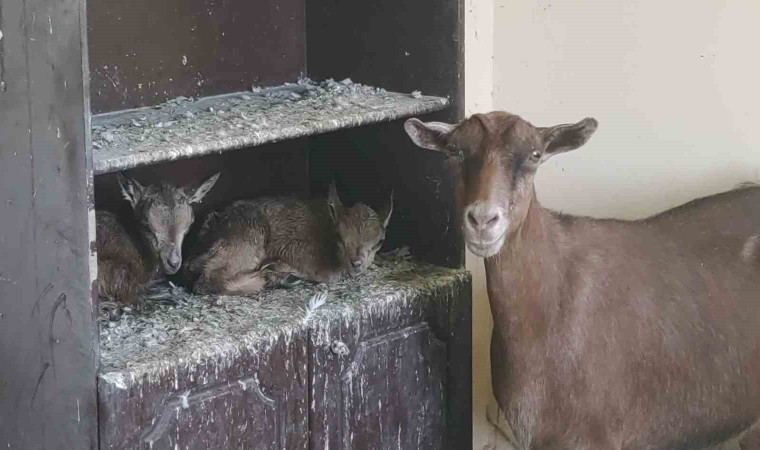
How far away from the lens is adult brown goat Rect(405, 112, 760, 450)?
308 cm

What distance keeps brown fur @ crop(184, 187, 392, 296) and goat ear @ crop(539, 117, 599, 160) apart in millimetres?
603

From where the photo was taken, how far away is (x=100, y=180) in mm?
3375

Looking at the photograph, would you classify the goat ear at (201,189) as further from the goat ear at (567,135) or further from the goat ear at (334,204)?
the goat ear at (567,135)

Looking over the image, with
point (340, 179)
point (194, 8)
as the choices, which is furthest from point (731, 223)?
point (194, 8)

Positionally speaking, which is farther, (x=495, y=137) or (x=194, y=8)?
(x=194, y=8)

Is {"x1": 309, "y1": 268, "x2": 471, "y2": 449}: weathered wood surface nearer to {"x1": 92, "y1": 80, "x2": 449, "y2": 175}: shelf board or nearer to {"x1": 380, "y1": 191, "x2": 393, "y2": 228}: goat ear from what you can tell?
{"x1": 380, "y1": 191, "x2": 393, "y2": 228}: goat ear

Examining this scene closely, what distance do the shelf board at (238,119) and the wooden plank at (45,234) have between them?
0.12 meters

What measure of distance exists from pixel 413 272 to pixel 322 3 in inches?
33.1

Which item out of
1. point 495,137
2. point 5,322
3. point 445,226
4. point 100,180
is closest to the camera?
point 5,322

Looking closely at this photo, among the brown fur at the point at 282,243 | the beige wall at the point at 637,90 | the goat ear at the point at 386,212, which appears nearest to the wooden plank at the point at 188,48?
the brown fur at the point at 282,243

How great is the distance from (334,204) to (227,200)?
381 millimetres

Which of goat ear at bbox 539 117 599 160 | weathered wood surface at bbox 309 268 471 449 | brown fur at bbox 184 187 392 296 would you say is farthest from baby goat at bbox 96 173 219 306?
goat ear at bbox 539 117 599 160

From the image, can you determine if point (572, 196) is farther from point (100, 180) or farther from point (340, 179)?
point (100, 180)

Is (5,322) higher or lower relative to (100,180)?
lower
